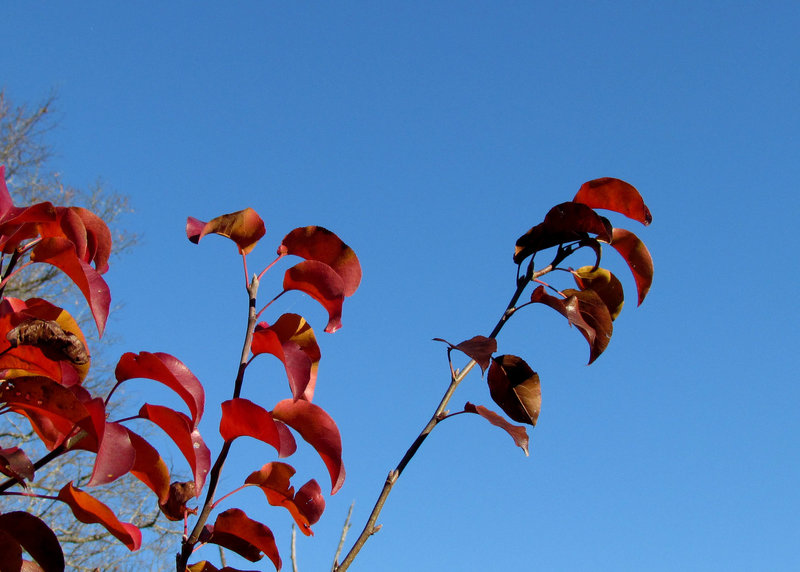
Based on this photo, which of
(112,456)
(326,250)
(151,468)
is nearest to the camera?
(112,456)

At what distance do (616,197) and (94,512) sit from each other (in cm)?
57

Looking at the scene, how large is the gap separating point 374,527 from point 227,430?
0.51 ft

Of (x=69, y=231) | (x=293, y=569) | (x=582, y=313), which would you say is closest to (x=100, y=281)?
(x=69, y=231)

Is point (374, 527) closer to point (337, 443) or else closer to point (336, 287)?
point (337, 443)

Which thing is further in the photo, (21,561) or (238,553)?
(238,553)

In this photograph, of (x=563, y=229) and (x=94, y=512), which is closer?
(x=94, y=512)

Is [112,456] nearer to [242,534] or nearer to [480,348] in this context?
[242,534]

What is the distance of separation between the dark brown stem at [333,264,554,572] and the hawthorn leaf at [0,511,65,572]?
0.76 feet

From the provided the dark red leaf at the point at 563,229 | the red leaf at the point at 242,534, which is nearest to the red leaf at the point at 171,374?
the red leaf at the point at 242,534

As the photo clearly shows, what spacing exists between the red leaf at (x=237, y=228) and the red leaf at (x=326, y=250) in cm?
3

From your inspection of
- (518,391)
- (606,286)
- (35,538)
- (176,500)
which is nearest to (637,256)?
(606,286)

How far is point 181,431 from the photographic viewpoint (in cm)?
61

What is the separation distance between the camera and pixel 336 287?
0.71 m

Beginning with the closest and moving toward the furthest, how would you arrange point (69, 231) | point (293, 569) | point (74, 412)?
point (74, 412), point (69, 231), point (293, 569)
